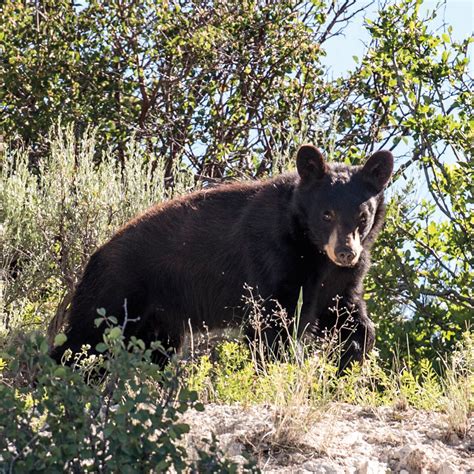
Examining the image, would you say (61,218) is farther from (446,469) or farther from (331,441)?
(446,469)

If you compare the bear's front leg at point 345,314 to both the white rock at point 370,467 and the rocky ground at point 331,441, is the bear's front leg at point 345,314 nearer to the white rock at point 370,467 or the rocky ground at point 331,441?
the rocky ground at point 331,441

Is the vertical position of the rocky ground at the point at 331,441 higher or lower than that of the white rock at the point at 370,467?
higher

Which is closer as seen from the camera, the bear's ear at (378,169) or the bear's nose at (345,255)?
the bear's nose at (345,255)

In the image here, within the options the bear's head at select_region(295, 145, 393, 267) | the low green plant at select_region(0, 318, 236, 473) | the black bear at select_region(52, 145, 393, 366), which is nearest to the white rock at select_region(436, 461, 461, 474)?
the low green plant at select_region(0, 318, 236, 473)

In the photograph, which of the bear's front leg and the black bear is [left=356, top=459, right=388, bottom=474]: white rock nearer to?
the black bear

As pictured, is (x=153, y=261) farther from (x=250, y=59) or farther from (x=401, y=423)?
(x=250, y=59)

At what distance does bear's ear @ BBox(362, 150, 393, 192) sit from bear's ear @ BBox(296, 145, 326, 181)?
28 centimetres

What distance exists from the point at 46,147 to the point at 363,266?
524cm

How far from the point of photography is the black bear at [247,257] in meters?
6.60

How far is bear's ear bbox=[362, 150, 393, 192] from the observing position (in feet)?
22.1

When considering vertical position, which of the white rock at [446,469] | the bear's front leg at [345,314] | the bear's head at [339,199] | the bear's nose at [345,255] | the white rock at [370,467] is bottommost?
the white rock at [370,467]

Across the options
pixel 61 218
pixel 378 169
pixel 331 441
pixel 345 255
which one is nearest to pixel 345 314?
pixel 345 255

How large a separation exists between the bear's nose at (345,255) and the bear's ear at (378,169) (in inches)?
Result: 25.5

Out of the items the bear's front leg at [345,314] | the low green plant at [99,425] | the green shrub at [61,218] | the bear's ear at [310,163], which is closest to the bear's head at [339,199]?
the bear's ear at [310,163]
